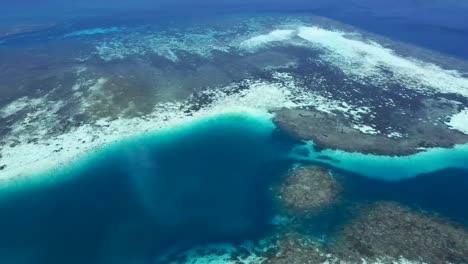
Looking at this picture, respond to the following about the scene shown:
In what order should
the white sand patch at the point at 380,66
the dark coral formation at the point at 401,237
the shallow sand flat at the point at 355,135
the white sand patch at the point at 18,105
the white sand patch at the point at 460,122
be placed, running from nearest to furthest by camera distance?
1. the dark coral formation at the point at 401,237
2. the shallow sand flat at the point at 355,135
3. the white sand patch at the point at 460,122
4. the white sand patch at the point at 18,105
5. the white sand patch at the point at 380,66

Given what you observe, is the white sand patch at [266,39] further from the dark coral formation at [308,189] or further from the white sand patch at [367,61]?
the dark coral formation at [308,189]

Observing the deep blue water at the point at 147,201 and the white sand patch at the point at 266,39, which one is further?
the white sand patch at the point at 266,39

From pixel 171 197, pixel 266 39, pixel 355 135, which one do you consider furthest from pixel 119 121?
pixel 266 39

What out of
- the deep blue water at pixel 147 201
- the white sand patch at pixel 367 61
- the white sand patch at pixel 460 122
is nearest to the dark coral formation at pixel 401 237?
the deep blue water at pixel 147 201

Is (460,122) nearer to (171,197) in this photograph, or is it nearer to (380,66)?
(380,66)

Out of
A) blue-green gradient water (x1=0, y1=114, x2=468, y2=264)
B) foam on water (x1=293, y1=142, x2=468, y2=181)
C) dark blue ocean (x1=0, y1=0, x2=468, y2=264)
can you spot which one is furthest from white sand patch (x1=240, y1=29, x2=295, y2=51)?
foam on water (x1=293, y1=142, x2=468, y2=181)

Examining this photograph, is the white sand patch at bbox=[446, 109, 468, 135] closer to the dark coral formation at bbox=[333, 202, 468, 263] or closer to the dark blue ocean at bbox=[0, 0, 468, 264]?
the dark blue ocean at bbox=[0, 0, 468, 264]
